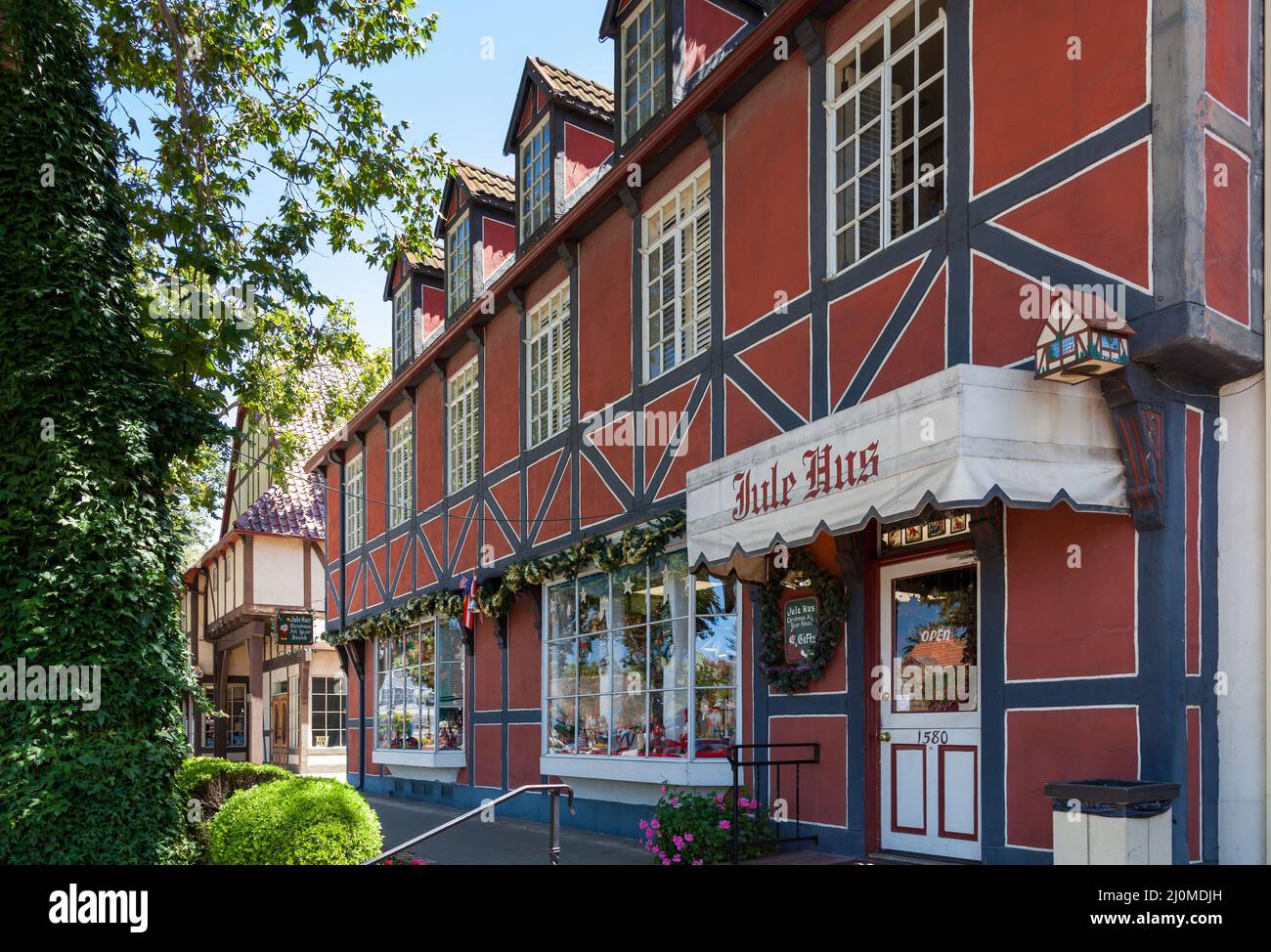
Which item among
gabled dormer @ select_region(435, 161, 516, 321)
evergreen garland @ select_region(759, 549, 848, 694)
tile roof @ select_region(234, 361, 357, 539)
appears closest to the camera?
evergreen garland @ select_region(759, 549, 848, 694)

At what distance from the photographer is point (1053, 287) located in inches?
272

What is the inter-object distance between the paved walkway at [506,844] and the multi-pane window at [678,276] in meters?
4.86

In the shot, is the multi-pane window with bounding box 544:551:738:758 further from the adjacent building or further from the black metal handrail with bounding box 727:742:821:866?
the adjacent building

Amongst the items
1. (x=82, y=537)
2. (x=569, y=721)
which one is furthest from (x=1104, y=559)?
(x=569, y=721)

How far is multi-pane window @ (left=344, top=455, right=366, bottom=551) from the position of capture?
75.8 feet

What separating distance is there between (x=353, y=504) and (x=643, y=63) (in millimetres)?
13764

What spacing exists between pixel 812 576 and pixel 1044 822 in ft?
9.09

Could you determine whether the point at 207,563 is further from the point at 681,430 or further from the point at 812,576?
the point at 812,576

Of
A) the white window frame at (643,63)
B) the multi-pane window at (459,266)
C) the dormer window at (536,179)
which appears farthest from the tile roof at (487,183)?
the white window frame at (643,63)

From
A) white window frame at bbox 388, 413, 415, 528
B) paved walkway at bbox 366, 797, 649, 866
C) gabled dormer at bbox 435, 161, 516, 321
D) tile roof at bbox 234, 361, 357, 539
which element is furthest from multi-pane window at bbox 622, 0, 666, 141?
tile roof at bbox 234, 361, 357, 539

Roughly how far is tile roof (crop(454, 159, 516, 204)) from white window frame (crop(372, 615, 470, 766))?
21.9ft

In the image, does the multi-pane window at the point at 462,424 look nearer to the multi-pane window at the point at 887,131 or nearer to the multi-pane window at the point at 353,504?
the multi-pane window at the point at 353,504

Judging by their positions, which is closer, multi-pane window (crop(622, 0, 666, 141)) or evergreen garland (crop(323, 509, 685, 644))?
evergreen garland (crop(323, 509, 685, 644))

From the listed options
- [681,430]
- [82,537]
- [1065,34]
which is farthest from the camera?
[681,430]
